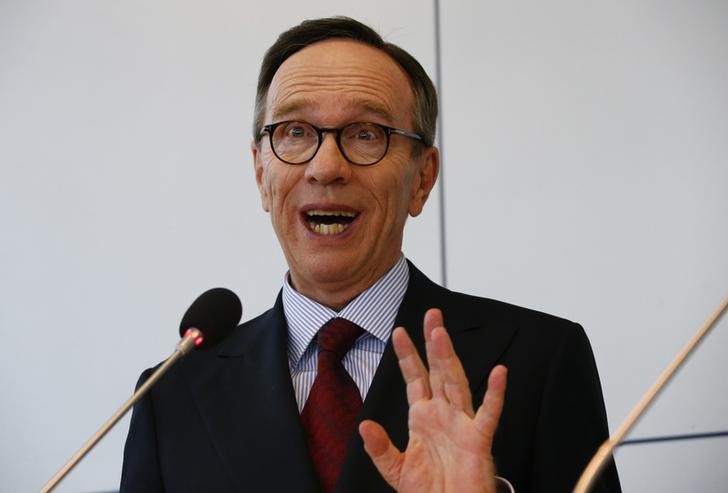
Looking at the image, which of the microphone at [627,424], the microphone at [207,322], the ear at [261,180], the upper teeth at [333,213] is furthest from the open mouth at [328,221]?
the microphone at [627,424]

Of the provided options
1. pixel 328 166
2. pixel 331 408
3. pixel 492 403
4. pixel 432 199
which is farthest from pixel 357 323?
pixel 432 199

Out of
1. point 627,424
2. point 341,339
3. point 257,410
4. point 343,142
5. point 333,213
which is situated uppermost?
point 343,142

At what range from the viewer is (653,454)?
8.37 feet

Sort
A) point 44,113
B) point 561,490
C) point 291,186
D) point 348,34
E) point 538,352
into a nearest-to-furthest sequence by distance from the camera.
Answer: point 561,490, point 538,352, point 291,186, point 348,34, point 44,113

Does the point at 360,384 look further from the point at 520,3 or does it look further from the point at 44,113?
the point at 520,3

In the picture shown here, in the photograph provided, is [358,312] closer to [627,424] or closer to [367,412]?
[367,412]

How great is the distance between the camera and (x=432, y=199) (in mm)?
2395

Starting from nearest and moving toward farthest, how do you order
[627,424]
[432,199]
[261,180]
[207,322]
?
[627,424]
[207,322]
[261,180]
[432,199]

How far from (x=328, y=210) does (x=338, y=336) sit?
22cm

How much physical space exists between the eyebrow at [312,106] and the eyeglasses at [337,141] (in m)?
0.02

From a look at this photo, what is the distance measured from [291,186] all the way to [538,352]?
51cm

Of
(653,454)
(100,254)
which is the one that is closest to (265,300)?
(100,254)

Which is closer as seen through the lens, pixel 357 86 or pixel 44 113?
pixel 357 86

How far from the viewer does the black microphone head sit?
3.45 ft
